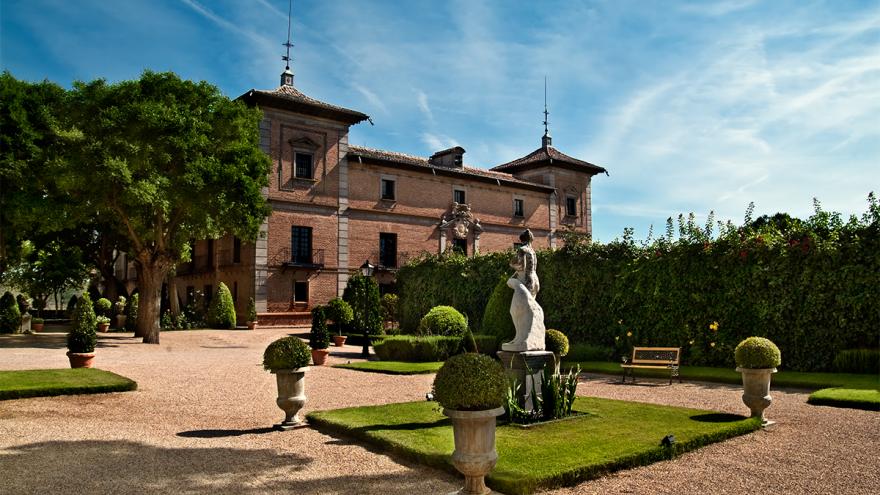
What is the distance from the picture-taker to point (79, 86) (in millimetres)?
20688

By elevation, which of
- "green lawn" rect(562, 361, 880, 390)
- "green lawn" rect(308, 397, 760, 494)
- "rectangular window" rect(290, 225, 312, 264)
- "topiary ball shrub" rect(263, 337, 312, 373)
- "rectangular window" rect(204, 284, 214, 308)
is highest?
"rectangular window" rect(290, 225, 312, 264)

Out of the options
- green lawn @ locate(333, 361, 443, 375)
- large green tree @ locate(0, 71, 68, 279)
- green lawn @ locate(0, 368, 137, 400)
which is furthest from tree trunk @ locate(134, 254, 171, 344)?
green lawn @ locate(0, 368, 137, 400)

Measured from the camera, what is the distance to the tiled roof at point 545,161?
40531 mm

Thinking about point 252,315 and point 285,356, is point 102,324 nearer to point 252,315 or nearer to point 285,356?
point 252,315

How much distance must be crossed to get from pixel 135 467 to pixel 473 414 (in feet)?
11.6

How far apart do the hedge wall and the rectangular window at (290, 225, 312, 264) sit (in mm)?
13918

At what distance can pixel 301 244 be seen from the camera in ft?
99.2

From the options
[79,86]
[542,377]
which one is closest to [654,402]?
[542,377]

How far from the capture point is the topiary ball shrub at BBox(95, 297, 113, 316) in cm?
3247

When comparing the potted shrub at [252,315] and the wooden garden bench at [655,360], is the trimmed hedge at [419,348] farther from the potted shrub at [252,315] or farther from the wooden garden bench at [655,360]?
the potted shrub at [252,315]

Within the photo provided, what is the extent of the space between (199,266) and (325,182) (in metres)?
9.24

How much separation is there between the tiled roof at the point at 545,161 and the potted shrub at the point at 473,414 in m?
36.2

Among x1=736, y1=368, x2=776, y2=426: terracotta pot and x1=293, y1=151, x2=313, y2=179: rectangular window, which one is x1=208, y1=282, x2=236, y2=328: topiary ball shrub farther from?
x1=736, y1=368, x2=776, y2=426: terracotta pot

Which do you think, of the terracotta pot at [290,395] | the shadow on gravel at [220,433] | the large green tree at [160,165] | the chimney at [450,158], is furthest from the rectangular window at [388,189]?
the shadow on gravel at [220,433]
